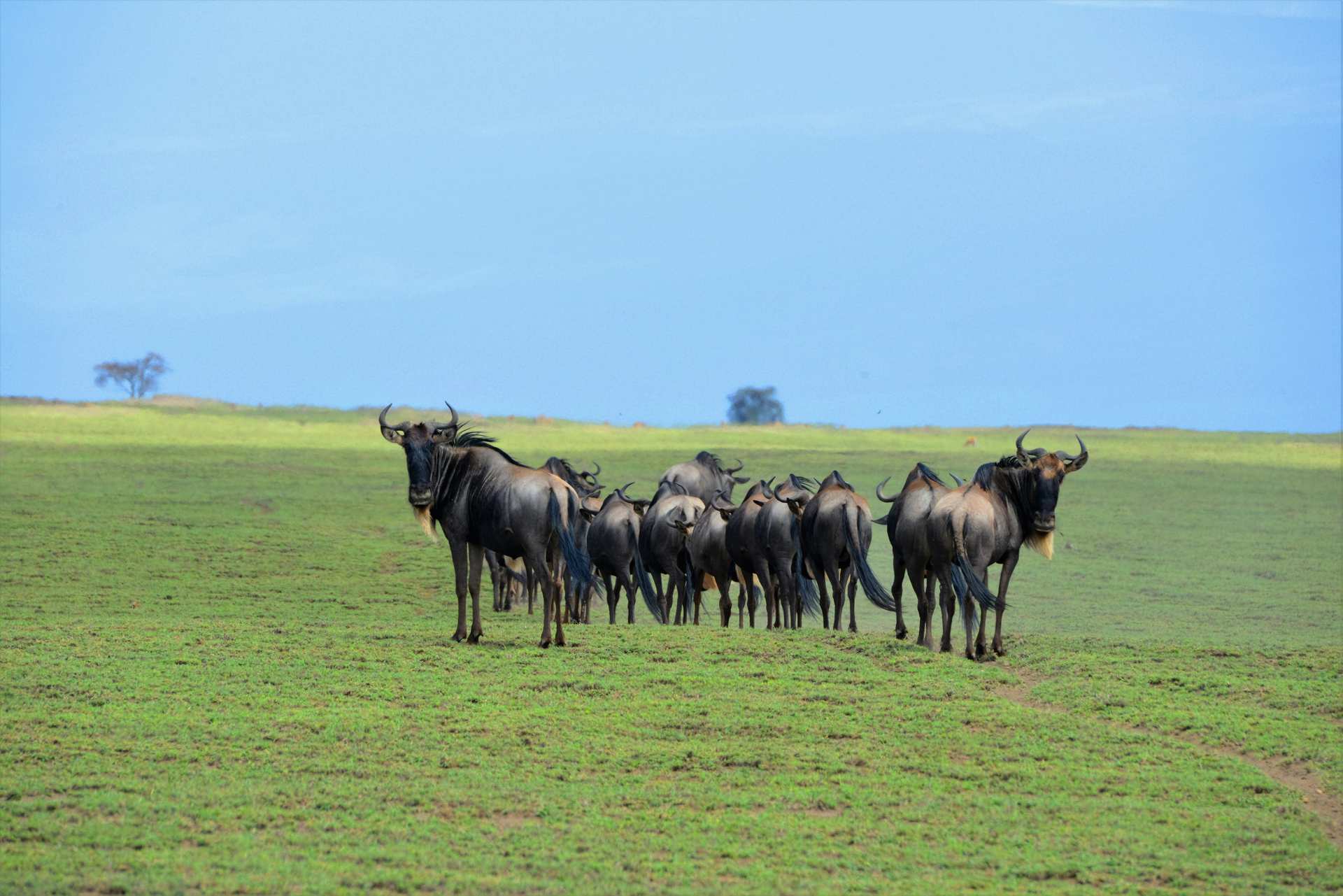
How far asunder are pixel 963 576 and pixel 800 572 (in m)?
4.52

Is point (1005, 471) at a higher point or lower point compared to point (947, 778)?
higher

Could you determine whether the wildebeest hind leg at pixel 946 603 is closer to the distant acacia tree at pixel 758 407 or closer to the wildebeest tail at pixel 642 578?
the wildebeest tail at pixel 642 578

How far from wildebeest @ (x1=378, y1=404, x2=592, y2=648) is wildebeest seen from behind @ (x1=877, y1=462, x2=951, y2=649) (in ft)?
10.8

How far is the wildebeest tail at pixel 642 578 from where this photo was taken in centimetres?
2125

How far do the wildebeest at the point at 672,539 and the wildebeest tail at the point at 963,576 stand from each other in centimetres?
580

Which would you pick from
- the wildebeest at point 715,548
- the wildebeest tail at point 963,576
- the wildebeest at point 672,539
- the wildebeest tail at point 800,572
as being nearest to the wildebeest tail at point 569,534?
the wildebeest tail at point 963,576

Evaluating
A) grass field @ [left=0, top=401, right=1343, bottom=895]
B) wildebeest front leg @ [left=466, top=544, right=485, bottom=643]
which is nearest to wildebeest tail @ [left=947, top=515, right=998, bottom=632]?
grass field @ [left=0, top=401, right=1343, bottom=895]

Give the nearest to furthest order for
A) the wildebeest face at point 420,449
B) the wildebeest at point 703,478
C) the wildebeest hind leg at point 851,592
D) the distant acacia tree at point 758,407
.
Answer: the wildebeest face at point 420,449
the wildebeest hind leg at point 851,592
the wildebeest at point 703,478
the distant acacia tree at point 758,407

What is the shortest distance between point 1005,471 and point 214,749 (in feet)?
27.8

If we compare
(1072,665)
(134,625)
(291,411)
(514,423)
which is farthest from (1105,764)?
(291,411)

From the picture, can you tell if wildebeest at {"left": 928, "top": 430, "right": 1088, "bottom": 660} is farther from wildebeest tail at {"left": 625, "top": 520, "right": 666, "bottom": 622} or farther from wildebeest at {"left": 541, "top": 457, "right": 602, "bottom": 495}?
wildebeest tail at {"left": 625, "top": 520, "right": 666, "bottom": 622}

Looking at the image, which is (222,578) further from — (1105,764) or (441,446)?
(1105,764)

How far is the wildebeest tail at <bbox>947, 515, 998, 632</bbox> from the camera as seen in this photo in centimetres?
1588

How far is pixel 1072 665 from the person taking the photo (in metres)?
16.3
